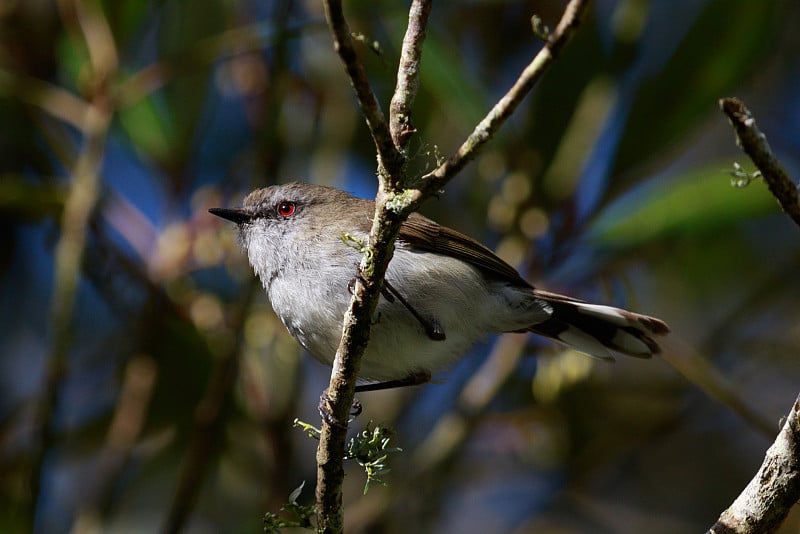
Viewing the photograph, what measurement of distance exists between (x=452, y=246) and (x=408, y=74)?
1683mm

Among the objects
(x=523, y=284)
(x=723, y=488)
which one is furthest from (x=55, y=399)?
(x=723, y=488)

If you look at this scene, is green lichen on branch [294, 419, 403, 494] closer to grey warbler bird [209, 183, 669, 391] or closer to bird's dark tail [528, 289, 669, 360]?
grey warbler bird [209, 183, 669, 391]

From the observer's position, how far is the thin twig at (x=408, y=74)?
2131 mm

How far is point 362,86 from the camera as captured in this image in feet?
6.48

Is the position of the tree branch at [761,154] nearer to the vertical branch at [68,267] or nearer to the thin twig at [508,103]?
the thin twig at [508,103]

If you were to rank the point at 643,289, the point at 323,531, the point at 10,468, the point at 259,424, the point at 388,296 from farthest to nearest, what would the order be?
the point at 643,289 → the point at 10,468 → the point at 259,424 → the point at 388,296 → the point at 323,531

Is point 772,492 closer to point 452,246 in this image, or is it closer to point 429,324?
point 429,324

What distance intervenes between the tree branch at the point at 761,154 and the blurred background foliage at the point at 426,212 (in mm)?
2047

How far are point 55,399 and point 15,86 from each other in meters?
1.69

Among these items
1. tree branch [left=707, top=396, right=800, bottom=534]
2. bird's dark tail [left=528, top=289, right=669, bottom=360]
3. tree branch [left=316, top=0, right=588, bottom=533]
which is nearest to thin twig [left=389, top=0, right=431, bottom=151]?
tree branch [left=316, top=0, right=588, bottom=533]

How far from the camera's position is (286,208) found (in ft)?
13.2

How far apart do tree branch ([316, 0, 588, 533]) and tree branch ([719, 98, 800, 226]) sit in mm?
377

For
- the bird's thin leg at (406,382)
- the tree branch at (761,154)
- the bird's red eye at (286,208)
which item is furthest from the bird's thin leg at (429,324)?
the tree branch at (761,154)

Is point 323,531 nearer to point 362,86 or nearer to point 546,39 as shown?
point 362,86
